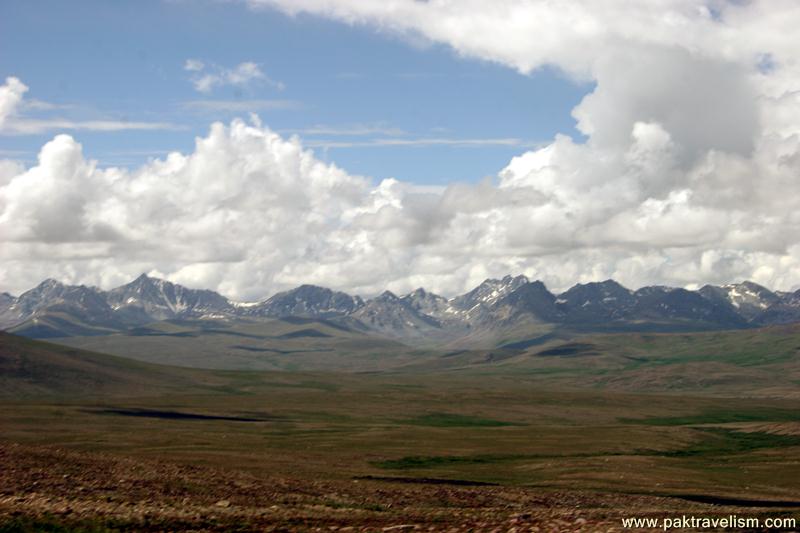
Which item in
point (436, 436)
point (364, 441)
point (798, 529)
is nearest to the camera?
point (798, 529)

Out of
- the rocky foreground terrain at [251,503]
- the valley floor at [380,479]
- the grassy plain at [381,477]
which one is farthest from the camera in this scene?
the grassy plain at [381,477]

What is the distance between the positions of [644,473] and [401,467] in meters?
28.6

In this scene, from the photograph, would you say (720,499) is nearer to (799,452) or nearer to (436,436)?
(799,452)

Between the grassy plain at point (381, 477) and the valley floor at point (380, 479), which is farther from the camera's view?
the grassy plain at point (381, 477)

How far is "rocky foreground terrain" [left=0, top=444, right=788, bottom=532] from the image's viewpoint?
35.9m

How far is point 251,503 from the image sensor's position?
4788cm

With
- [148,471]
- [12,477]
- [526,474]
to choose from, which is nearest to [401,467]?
[526,474]

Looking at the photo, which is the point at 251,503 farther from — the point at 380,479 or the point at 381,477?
the point at 381,477

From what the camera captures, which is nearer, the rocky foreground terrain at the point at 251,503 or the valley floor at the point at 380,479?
the rocky foreground terrain at the point at 251,503

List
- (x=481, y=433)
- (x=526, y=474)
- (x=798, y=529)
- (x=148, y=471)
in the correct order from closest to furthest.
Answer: (x=798, y=529) → (x=148, y=471) → (x=526, y=474) → (x=481, y=433)

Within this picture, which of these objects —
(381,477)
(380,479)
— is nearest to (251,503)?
(380,479)

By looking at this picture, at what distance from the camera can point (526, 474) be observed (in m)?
94.5

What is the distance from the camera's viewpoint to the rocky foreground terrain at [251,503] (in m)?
35.9

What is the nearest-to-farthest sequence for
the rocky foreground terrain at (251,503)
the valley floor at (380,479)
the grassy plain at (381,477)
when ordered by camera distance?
1. the rocky foreground terrain at (251,503)
2. the valley floor at (380,479)
3. the grassy plain at (381,477)
